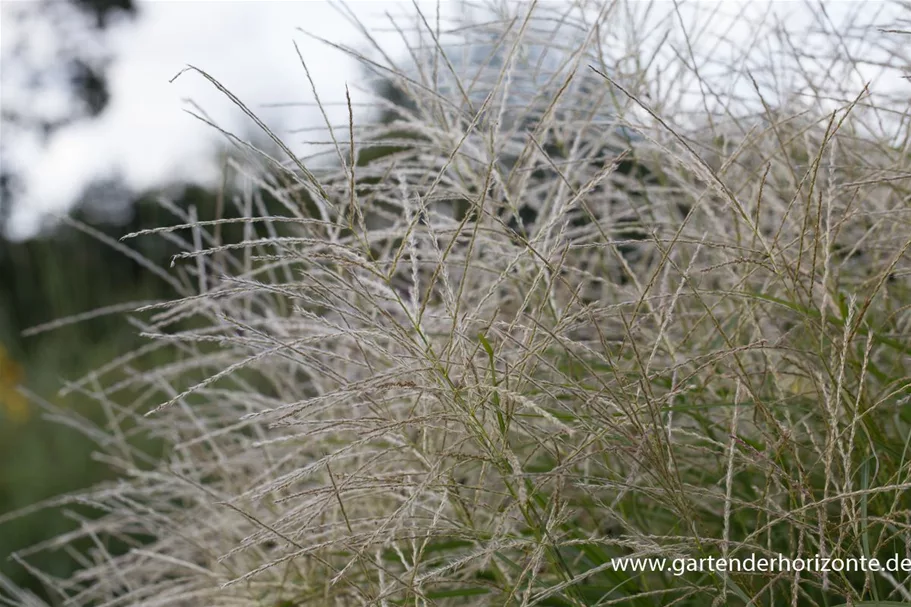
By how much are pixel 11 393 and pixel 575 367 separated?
4.03m

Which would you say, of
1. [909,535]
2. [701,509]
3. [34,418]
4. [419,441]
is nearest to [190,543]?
[419,441]

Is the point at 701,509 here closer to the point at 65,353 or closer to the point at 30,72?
the point at 65,353

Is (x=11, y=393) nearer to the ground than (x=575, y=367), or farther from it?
nearer to the ground

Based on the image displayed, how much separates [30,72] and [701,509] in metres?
6.67

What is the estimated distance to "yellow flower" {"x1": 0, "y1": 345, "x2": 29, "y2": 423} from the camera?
4594 millimetres

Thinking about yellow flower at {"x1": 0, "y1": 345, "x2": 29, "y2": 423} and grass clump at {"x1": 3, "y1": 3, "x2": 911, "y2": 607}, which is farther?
yellow flower at {"x1": 0, "y1": 345, "x2": 29, "y2": 423}

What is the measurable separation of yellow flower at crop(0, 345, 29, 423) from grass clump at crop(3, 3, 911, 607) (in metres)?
2.92

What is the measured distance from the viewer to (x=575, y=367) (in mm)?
1642

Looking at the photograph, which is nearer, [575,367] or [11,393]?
[575,367]

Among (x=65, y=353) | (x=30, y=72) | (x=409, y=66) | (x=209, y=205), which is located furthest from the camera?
(x=209, y=205)

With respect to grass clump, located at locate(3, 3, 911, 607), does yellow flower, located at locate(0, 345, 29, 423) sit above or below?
below

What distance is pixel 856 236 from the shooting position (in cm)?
183

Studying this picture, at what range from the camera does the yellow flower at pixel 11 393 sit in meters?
4.59

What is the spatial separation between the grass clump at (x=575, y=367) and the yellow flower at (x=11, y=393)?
2.92 metres
